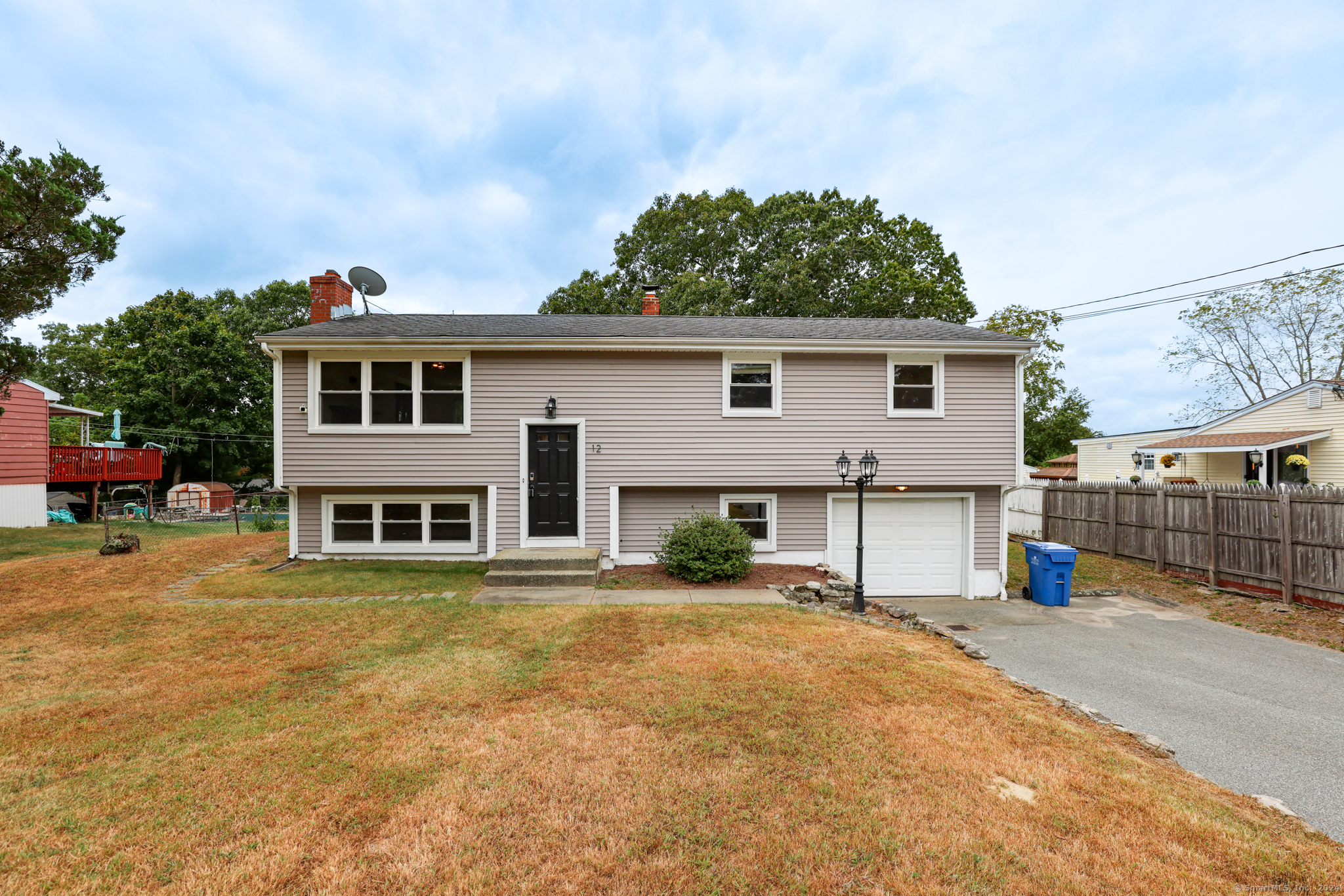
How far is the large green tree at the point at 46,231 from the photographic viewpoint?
22.4ft

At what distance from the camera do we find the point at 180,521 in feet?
63.5

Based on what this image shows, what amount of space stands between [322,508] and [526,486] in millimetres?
3941

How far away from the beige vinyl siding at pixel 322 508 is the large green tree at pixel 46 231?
4.33m

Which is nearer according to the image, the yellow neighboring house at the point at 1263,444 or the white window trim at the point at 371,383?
the white window trim at the point at 371,383

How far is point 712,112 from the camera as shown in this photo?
20.4 metres

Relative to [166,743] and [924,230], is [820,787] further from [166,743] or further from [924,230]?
[924,230]

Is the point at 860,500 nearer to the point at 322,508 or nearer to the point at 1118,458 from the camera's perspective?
the point at 322,508

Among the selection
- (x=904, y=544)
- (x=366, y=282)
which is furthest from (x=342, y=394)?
(x=904, y=544)

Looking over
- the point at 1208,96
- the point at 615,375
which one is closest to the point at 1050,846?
the point at 615,375

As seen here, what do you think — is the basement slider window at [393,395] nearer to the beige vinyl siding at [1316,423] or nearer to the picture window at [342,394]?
the picture window at [342,394]

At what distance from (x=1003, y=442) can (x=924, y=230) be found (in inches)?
761

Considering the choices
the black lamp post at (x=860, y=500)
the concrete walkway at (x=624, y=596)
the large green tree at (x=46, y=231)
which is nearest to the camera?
the large green tree at (x=46, y=231)

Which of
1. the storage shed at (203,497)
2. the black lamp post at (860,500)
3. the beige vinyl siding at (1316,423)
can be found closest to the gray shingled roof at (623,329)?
the black lamp post at (860,500)

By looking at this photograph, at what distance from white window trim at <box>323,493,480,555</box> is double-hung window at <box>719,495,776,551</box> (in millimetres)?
4675
